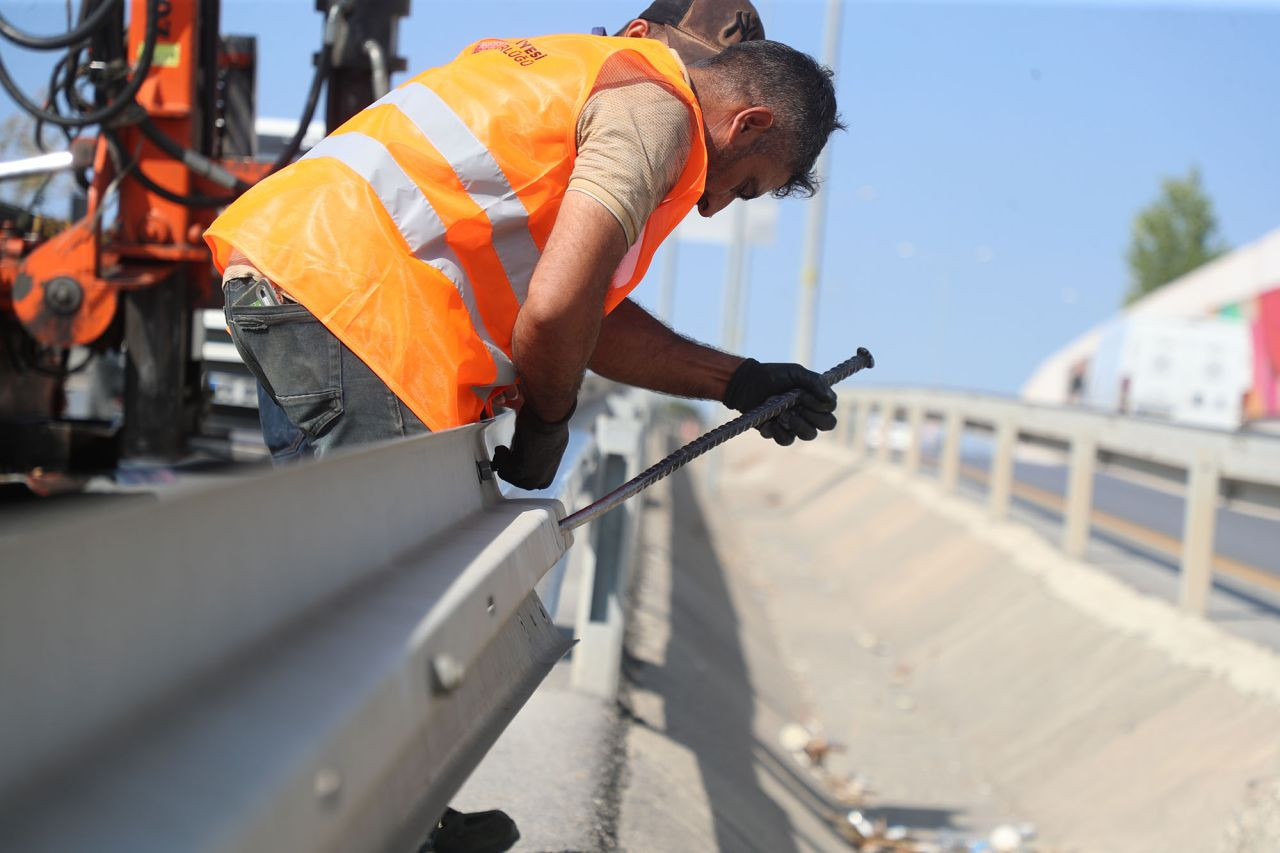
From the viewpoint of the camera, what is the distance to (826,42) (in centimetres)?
2736

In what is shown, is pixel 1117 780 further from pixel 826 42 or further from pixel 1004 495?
pixel 826 42

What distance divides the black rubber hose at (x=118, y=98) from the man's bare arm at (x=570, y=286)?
169 inches

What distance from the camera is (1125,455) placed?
9789mm

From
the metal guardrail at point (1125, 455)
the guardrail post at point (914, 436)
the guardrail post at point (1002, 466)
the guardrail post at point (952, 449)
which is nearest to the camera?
the metal guardrail at point (1125, 455)

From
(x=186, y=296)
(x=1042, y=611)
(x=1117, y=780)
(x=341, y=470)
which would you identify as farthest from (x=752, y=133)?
(x=1042, y=611)

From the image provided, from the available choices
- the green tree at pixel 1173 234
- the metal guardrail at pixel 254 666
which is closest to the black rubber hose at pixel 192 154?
→ the metal guardrail at pixel 254 666

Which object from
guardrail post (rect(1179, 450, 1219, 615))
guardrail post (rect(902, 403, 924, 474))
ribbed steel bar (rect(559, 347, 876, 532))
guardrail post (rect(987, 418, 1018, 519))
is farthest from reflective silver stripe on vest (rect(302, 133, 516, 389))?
guardrail post (rect(902, 403, 924, 474))

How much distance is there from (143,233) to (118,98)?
0.69 metres

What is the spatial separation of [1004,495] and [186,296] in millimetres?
8732

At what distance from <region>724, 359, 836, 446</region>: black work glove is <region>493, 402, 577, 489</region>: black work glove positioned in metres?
0.67

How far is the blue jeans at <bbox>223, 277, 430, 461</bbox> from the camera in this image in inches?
101

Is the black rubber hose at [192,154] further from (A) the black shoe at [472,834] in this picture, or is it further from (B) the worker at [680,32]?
(A) the black shoe at [472,834]

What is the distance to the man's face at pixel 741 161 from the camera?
2820 mm

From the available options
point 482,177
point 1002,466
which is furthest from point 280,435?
point 1002,466
